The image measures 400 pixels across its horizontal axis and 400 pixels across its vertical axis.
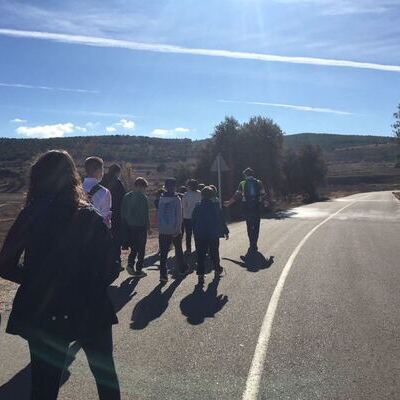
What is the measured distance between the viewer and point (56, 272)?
3320 millimetres

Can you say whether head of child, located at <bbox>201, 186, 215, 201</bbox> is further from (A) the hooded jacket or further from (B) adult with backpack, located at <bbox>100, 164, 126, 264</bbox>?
(B) adult with backpack, located at <bbox>100, 164, 126, 264</bbox>

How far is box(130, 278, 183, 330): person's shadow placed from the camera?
6.93 metres

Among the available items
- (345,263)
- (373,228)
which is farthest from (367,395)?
(373,228)

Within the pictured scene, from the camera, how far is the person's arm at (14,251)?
11.1 feet

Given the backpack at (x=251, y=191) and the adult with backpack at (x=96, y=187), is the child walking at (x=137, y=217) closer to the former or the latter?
the adult with backpack at (x=96, y=187)

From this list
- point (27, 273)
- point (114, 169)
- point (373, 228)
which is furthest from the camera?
point (373, 228)

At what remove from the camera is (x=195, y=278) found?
9.97m

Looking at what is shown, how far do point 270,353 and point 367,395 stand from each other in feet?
4.01

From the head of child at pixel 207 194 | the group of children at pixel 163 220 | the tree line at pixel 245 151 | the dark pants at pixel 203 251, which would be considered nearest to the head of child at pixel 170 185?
the group of children at pixel 163 220

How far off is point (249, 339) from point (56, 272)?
3.31 metres

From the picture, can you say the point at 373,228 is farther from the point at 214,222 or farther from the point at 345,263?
the point at 214,222

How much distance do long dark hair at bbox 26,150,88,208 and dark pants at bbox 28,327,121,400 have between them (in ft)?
2.72

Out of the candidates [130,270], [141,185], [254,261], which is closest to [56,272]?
[141,185]

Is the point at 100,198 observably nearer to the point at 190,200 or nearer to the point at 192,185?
the point at 192,185
